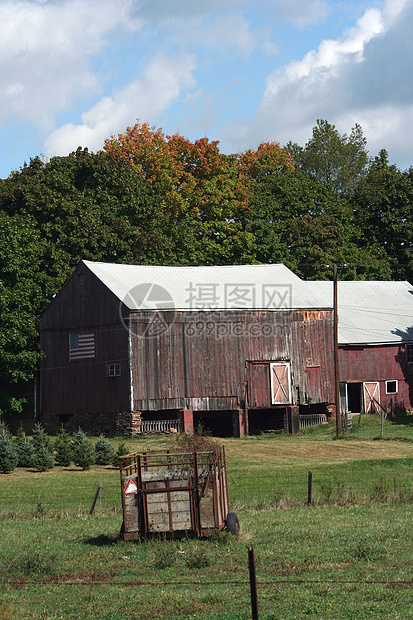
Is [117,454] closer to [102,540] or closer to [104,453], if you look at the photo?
[104,453]

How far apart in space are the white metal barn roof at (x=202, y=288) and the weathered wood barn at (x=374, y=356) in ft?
14.2

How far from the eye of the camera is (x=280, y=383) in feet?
153

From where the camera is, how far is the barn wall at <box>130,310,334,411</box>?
44.3m

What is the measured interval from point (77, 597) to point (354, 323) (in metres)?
43.9

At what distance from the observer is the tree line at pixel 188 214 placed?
157 ft

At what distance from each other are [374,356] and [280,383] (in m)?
10.2

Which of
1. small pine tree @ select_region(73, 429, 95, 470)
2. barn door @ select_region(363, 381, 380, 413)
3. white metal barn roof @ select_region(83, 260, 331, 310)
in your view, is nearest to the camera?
small pine tree @ select_region(73, 429, 95, 470)

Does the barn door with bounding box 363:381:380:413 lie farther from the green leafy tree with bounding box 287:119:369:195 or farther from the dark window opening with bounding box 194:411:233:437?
the green leafy tree with bounding box 287:119:369:195

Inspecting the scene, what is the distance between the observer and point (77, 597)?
13078 mm

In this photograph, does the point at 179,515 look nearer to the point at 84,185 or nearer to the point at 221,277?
the point at 221,277

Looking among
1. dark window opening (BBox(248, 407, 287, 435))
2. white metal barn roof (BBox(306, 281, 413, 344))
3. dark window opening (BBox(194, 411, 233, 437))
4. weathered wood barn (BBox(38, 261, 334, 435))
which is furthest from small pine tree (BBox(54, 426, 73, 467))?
white metal barn roof (BBox(306, 281, 413, 344))

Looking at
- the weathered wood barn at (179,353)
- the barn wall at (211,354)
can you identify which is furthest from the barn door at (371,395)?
the barn wall at (211,354)

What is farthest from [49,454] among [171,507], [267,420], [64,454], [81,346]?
[171,507]

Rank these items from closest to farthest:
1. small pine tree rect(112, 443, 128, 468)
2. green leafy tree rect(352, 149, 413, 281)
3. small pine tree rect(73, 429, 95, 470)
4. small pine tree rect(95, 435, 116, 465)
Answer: small pine tree rect(73, 429, 95, 470)
small pine tree rect(112, 443, 128, 468)
small pine tree rect(95, 435, 116, 465)
green leafy tree rect(352, 149, 413, 281)
